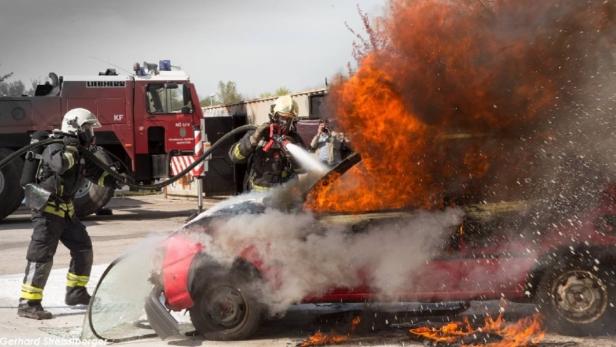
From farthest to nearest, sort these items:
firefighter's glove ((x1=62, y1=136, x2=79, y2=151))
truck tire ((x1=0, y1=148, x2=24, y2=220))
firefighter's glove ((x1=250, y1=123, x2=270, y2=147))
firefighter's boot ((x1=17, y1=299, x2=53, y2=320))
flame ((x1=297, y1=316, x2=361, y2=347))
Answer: truck tire ((x1=0, y1=148, x2=24, y2=220)) → firefighter's glove ((x1=250, y1=123, x2=270, y2=147)) → firefighter's glove ((x1=62, y1=136, x2=79, y2=151)) → firefighter's boot ((x1=17, y1=299, x2=53, y2=320)) → flame ((x1=297, y1=316, x2=361, y2=347))

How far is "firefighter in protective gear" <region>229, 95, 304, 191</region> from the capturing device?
6828 millimetres

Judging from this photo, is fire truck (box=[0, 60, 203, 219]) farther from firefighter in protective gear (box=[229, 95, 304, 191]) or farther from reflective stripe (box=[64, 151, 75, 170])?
firefighter in protective gear (box=[229, 95, 304, 191])

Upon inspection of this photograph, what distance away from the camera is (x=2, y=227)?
13.5 meters

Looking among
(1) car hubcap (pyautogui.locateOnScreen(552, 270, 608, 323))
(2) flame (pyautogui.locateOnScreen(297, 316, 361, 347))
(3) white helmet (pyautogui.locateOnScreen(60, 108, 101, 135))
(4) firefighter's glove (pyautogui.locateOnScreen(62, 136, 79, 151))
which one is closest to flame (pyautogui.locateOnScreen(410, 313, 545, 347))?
(1) car hubcap (pyautogui.locateOnScreen(552, 270, 608, 323))

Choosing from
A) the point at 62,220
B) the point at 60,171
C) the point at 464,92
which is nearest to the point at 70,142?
the point at 60,171

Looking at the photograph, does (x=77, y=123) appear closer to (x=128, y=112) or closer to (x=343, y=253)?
(x=343, y=253)

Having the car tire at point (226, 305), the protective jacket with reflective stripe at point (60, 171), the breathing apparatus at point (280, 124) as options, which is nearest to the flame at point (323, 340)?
the car tire at point (226, 305)

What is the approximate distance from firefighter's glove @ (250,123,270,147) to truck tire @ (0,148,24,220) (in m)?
8.57

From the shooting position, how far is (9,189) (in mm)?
→ 13750

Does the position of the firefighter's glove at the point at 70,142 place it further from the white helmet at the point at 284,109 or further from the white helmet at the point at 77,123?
the white helmet at the point at 284,109

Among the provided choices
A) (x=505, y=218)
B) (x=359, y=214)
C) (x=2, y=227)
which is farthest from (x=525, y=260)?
(x=2, y=227)

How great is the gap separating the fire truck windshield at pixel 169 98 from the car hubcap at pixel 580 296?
439 inches

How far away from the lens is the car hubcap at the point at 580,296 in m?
5.30

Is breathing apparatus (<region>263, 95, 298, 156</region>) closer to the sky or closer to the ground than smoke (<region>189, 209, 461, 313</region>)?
closer to the sky
